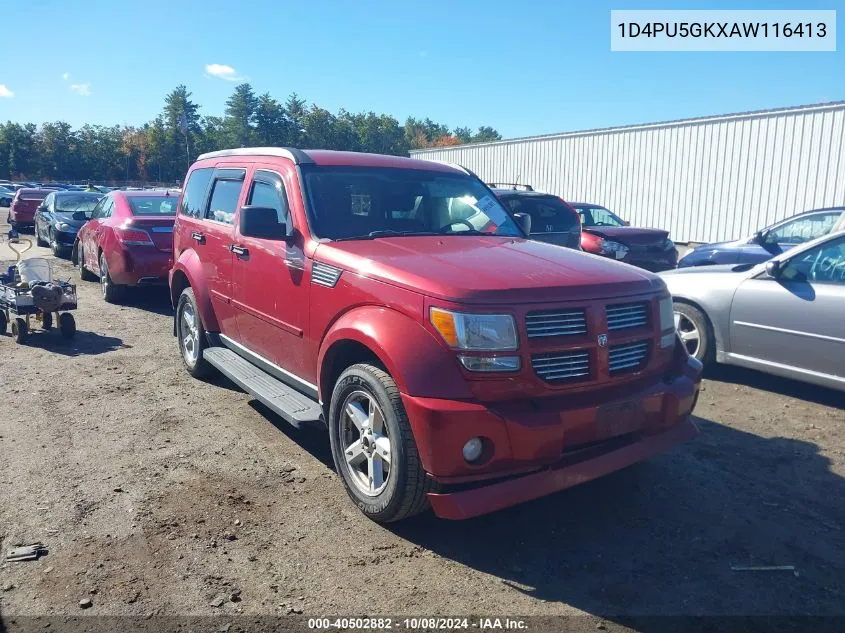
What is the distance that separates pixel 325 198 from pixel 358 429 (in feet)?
5.53

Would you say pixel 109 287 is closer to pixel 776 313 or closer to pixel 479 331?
pixel 479 331

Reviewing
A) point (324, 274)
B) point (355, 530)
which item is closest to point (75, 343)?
point (324, 274)

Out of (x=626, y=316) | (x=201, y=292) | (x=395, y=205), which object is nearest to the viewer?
(x=626, y=316)

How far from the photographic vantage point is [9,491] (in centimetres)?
418

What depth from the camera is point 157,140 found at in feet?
230

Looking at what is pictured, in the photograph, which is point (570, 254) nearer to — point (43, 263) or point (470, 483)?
point (470, 483)

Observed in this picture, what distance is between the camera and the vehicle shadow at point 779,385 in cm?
617

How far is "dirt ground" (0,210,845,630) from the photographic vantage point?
125 inches

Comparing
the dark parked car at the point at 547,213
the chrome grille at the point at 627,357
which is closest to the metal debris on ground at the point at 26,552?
the chrome grille at the point at 627,357

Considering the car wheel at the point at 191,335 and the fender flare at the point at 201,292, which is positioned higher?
the fender flare at the point at 201,292

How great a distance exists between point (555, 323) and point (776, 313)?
3.39 meters

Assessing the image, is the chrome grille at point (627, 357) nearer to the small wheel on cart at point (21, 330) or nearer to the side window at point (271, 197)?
the side window at point (271, 197)

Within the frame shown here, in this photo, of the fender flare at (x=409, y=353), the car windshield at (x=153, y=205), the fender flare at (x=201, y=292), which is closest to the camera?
the fender flare at (x=409, y=353)

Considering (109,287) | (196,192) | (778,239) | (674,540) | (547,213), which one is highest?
(196,192)
